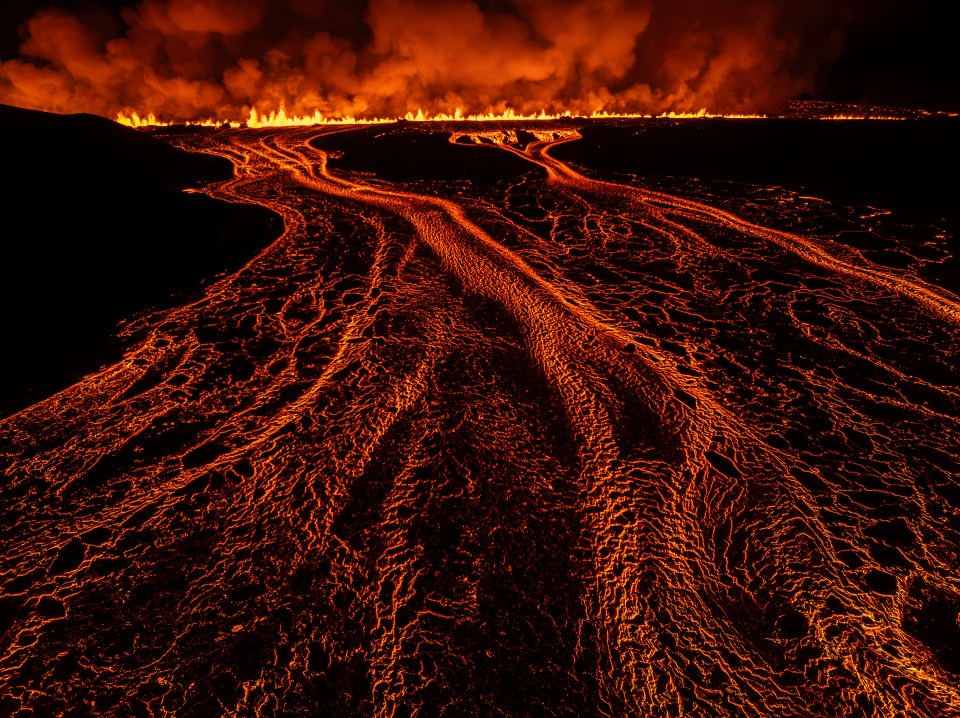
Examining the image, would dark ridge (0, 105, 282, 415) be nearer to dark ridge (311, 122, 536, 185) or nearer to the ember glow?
the ember glow

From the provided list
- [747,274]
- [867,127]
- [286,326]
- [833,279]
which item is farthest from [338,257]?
[867,127]

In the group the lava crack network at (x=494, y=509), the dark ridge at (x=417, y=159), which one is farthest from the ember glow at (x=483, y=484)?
the dark ridge at (x=417, y=159)

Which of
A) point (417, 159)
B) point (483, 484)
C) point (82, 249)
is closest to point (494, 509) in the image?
point (483, 484)

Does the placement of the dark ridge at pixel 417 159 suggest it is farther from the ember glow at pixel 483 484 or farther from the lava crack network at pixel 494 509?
the lava crack network at pixel 494 509

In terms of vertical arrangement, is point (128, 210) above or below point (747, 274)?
above

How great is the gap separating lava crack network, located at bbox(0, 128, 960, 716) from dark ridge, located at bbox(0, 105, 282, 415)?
0.93 feet

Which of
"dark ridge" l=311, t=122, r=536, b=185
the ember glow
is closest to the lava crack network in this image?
the ember glow

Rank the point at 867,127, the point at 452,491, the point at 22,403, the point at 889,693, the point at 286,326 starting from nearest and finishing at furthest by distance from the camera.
Answer: the point at 889,693
the point at 452,491
the point at 22,403
the point at 286,326
the point at 867,127

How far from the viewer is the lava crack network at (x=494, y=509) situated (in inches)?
43.3

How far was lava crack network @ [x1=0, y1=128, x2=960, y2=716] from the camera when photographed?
1101 millimetres

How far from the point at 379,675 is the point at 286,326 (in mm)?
2049

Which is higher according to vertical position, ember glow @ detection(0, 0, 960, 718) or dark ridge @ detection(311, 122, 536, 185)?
dark ridge @ detection(311, 122, 536, 185)

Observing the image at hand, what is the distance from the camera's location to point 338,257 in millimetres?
3551

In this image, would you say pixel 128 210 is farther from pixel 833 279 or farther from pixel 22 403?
pixel 833 279
